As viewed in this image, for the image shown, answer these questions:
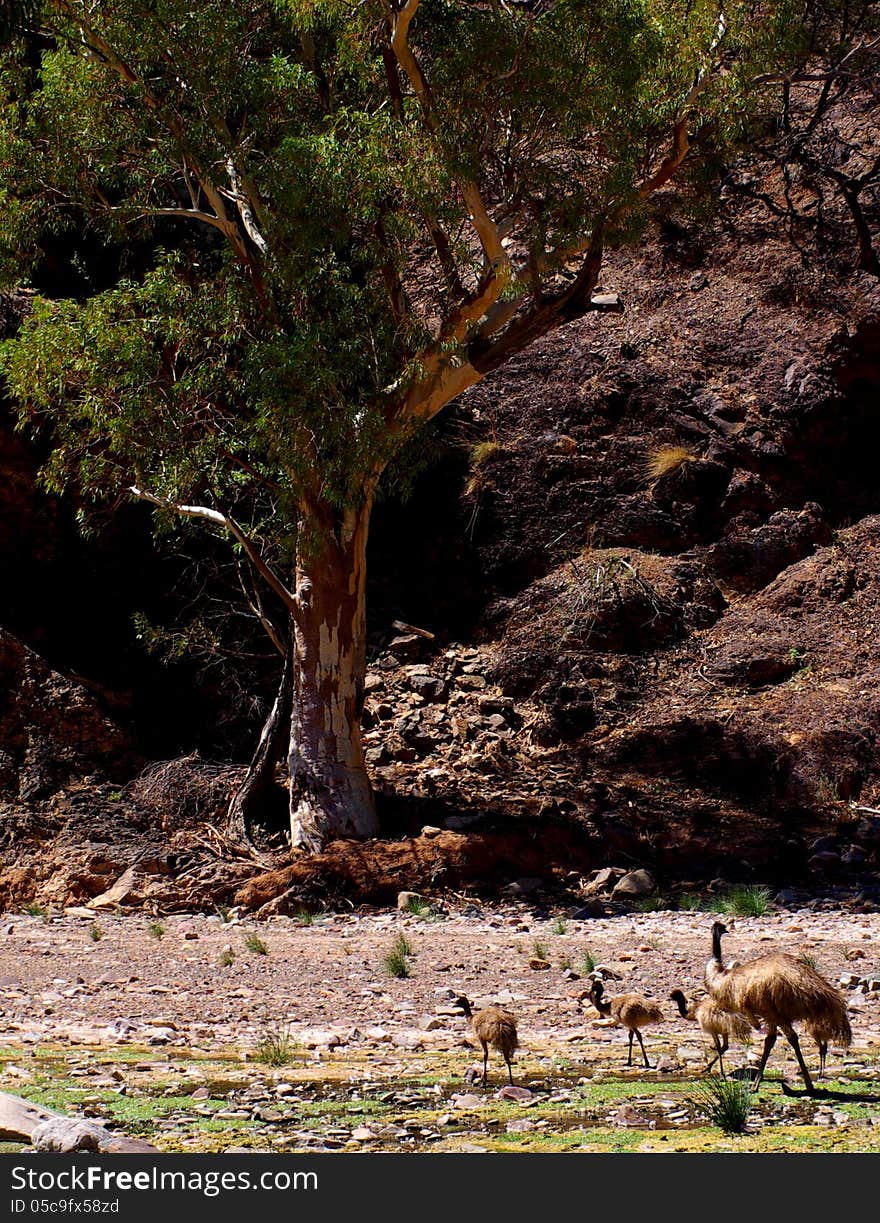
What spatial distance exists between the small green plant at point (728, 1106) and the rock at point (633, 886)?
7.16 meters

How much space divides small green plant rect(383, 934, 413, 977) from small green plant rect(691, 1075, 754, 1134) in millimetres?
3806

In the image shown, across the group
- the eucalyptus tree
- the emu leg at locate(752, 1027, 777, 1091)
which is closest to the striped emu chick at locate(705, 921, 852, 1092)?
the emu leg at locate(752, 1027, 777, 1091)

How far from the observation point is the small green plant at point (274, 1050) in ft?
18.5

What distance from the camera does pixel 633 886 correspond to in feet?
38.4

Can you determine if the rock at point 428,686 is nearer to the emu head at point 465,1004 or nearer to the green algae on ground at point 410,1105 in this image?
the emu head at point 465,1004

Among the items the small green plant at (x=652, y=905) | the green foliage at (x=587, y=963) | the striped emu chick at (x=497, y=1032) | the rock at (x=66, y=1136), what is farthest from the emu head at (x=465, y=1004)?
the small green plant at (x=652, y=905)

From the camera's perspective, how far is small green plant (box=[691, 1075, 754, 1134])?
413 centimetres

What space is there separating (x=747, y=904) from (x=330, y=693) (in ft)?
15.2

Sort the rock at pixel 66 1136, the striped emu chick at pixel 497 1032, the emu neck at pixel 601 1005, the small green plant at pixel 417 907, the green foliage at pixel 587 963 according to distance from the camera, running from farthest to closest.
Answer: the small green plant at pixel 417 907 < the green foliage at pixel 587 963 < the emu neck at pixel 601 1005 < the striped emu chick at pixel 497 1032 < the rock at pixel 66 1136

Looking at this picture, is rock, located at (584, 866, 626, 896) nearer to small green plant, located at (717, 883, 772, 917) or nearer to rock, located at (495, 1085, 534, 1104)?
small green plant, located at (717, 883, 772, 917)

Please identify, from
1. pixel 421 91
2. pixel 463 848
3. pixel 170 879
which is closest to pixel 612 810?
pixel 463 848

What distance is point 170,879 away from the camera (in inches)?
482

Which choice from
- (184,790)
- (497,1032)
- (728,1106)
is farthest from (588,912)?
(728,1106)

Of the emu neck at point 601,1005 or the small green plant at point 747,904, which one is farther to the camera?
the small green plant at point 747,904
